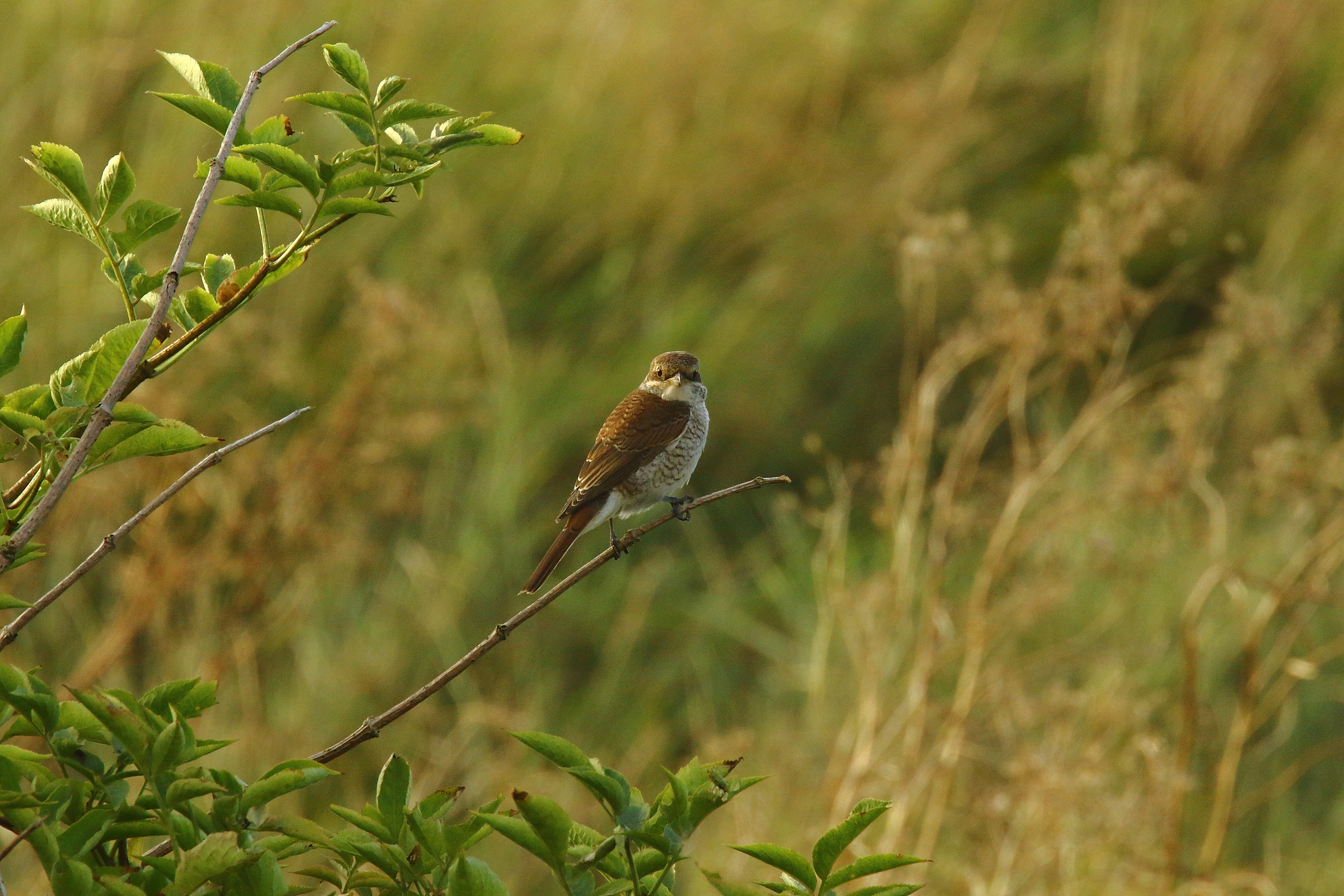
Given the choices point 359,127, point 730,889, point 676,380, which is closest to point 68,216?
point 359,127

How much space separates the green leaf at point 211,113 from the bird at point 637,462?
5.62ft

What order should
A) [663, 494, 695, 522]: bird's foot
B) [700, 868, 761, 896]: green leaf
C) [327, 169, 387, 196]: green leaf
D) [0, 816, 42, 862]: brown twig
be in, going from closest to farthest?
[0, 816, 42, 862]: brown twig, [700, 868, 761, 896]: green leaf, [327, 169, 387, 196]: green leaf, [663, 494, 695, 522]: bird's foot

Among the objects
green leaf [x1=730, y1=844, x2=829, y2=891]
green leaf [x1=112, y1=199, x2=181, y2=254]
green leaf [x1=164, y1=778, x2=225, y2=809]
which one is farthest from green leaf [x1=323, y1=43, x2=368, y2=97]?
green leaf [x1=730, y1=844, x2=829, y2=891]

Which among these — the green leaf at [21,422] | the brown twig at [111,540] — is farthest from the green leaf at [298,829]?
the green leaf at [21,422]

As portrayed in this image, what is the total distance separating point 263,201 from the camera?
1.29m

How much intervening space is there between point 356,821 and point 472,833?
10cm

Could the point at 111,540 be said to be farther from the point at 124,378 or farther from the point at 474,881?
the point at 474,881

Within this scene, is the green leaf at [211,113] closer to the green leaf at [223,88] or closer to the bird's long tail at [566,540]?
the green leaf at [223,88]

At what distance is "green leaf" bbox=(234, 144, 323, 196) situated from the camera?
1298 millimetres

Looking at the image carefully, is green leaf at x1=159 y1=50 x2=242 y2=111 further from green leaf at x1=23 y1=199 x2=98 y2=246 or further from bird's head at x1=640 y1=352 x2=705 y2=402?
bird's head at x1=640 y1=352 x2=705 y2=402

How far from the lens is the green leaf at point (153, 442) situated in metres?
1.31

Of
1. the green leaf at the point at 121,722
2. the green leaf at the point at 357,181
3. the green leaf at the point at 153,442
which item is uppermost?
the green leaf at the point at 357,181

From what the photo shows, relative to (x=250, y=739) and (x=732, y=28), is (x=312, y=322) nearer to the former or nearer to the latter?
(x=250, y=739)

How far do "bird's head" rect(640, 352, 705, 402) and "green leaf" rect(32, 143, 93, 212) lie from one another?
7.13 feet
